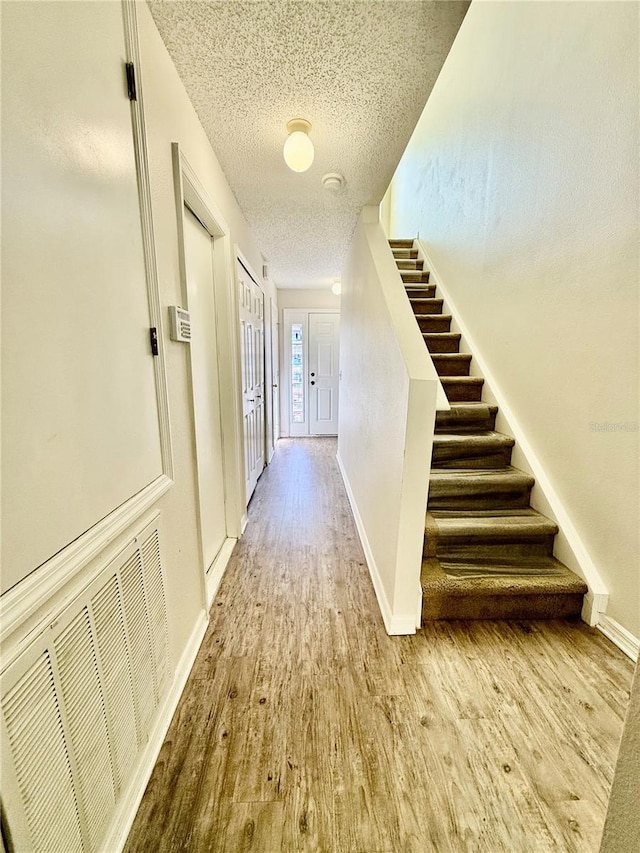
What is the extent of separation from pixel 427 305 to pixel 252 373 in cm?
179

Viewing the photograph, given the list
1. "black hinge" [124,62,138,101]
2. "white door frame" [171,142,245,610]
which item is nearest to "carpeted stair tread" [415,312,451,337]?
"white door frame" [171,142,245,610]

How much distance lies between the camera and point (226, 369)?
7.15 feet

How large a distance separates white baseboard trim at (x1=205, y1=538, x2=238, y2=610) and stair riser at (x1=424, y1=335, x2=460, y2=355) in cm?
222

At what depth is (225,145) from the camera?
174cm

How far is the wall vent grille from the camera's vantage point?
561 millimetres

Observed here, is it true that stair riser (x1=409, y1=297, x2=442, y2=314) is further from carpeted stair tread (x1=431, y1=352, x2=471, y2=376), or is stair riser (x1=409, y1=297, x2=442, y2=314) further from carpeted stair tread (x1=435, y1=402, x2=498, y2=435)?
carpeted stair tread (x1=435, y1=402, x2=498, y2=435)

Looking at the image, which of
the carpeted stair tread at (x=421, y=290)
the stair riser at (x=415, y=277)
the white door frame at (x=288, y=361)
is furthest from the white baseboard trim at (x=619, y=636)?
the white door frame at (x=288, y=361)

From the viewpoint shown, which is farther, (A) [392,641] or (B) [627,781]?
(A) [392,641]

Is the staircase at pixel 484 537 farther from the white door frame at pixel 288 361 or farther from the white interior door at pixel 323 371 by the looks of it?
the white door frame at pixel 288 361

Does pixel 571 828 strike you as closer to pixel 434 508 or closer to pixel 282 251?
pixel 434 508

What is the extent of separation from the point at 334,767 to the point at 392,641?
57 centimetres

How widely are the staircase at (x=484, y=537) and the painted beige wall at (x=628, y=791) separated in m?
1.07

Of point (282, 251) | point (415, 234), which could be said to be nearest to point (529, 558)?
point (282, 251)

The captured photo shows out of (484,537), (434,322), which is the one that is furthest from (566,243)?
(484,537)
